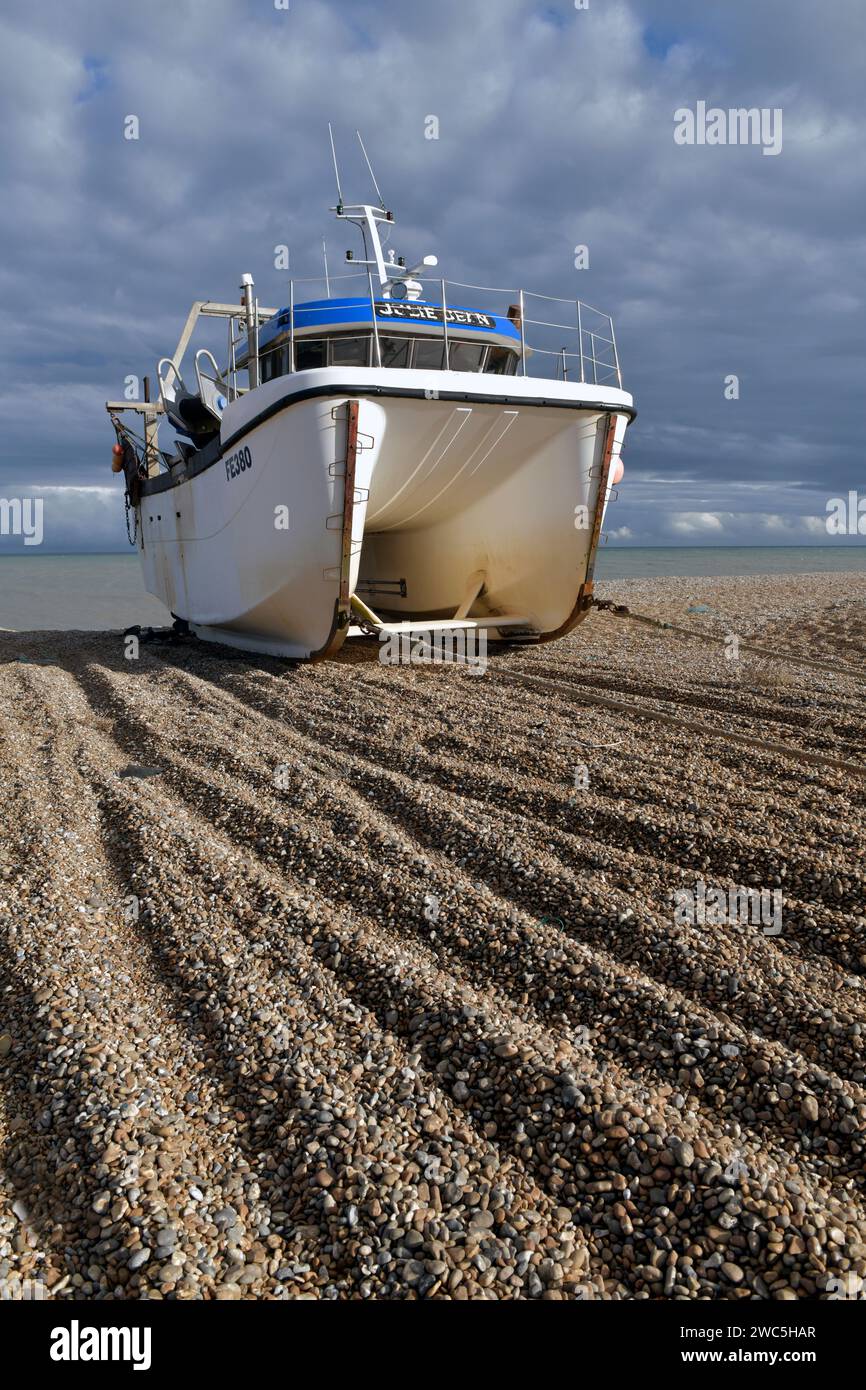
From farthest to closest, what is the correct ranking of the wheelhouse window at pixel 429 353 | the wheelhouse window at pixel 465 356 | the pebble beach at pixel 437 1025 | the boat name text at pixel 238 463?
the wheelhouse window at pixel 465 356, the wheelhouse window at pixel 429 353, the boat name text at pixel 238 463, the pebble beach at pixel 437 1025

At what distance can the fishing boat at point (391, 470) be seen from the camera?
7.77 m

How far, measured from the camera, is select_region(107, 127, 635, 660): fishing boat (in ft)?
25.5

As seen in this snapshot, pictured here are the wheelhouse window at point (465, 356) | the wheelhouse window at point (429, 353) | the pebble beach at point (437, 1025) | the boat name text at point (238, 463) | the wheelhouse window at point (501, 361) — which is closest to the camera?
the pebble beach at point (437, 1025)

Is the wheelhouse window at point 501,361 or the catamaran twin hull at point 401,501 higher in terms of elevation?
the wheelhouse window at point 501,361

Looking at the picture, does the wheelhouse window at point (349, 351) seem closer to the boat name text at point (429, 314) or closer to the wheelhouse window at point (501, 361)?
the boat name text at point (429, 314)

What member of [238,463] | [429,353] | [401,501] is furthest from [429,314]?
[238,463]

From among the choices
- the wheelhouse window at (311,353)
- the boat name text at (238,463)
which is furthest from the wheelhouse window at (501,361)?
the boat name text at (238,463)

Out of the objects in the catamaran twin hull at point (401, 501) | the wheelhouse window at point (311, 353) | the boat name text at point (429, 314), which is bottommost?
the catamaran twin hull at point (401, 501)

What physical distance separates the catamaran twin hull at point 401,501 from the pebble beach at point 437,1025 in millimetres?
3280

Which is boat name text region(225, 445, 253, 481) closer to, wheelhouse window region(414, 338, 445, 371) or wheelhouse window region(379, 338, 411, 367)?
wheelhouse window region(379, 338, 411, 367)

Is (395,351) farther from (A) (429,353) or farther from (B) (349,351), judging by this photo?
(B) (349,351)

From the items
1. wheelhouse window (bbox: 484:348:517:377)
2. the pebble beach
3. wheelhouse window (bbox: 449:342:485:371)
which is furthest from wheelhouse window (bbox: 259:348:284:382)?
the pebble beach
